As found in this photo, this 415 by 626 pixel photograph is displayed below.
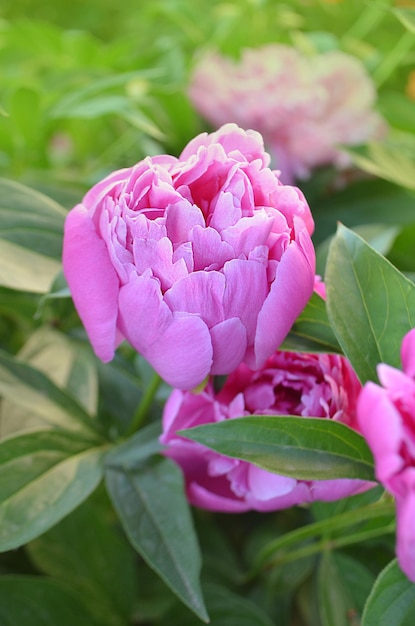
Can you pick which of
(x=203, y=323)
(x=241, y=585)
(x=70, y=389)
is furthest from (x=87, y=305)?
(x=241, y=585)

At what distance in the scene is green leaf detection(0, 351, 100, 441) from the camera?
387mm

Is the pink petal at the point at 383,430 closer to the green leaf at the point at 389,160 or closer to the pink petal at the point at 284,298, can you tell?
the pink petal at the point at 284,298

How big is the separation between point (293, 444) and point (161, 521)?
0.10m

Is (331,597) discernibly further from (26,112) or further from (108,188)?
(26,112)

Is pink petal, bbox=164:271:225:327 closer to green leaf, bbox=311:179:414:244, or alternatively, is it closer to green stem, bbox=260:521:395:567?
green stem, bbox=260:521:395:567

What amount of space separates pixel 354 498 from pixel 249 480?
0.11 meters

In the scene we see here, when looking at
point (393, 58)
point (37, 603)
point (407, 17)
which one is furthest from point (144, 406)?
point (393, 58)

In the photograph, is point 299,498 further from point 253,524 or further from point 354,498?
point 253,524

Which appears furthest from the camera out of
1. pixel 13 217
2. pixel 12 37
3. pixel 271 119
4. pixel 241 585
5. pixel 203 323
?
pixel 12 37

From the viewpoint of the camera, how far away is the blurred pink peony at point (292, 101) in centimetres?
66

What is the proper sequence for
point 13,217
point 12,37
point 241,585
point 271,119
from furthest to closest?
1. point 12,37
2. point 271,119
3. point 241,585
4. point 13,217

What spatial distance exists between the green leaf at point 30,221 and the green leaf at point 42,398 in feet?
0.20

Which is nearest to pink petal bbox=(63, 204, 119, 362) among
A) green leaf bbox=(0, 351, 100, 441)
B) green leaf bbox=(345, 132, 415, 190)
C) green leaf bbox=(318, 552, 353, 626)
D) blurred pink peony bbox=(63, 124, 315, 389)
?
blurred pink peony bbox=(63, 124, 315, 389)

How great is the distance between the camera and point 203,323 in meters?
0.27
